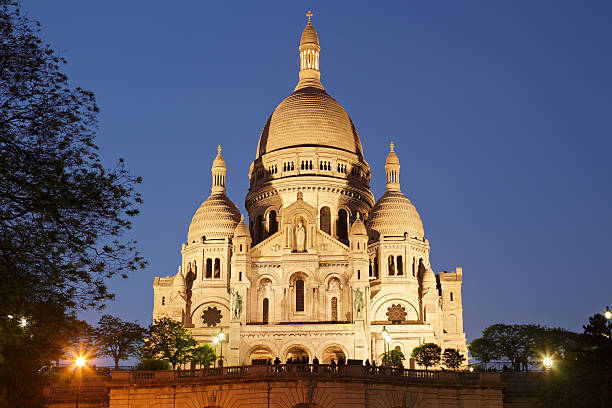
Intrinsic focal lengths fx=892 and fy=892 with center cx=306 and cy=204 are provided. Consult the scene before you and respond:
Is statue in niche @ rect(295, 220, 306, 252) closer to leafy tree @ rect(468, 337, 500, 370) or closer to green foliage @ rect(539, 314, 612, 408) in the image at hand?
leafy tree @ rect(468, 337, 500, 370)

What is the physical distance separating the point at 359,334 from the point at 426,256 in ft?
79.7

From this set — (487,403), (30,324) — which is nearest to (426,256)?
(487,403)

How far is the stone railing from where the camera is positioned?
160 ft

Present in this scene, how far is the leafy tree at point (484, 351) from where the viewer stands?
304ft

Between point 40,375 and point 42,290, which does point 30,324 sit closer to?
point 42,290

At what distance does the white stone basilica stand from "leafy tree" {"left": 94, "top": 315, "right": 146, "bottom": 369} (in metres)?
13.6

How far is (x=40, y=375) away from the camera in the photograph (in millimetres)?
47531

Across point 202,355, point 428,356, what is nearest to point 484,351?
point 428,356

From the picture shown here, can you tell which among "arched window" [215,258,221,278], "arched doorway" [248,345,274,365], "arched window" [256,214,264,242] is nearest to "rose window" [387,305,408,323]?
"arched doorway" [248,345,274,365]

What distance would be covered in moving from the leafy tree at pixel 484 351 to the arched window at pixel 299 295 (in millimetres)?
19425

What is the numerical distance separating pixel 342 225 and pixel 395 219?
6.93m

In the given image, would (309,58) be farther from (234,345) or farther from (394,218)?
(234,345)

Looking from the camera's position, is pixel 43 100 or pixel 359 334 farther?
pixel 359 334

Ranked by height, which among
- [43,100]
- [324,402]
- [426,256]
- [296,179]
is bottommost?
[324,402]
